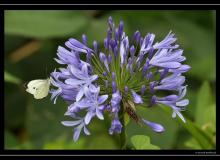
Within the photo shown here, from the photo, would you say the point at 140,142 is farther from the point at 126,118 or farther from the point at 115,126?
the point at 115,126

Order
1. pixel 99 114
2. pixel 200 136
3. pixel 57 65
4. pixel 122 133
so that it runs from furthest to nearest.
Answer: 1. pixel 57 65
2. pixel 200 136
3. pixel 122 133
4. pixel 99 114

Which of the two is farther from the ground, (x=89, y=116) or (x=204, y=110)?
(x=89, y=116)

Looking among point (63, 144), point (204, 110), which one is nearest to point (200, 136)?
point (204, 110)

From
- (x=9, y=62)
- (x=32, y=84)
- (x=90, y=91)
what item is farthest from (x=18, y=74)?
(x=90, y=91)

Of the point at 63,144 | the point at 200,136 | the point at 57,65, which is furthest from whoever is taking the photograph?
the point at 57,65
